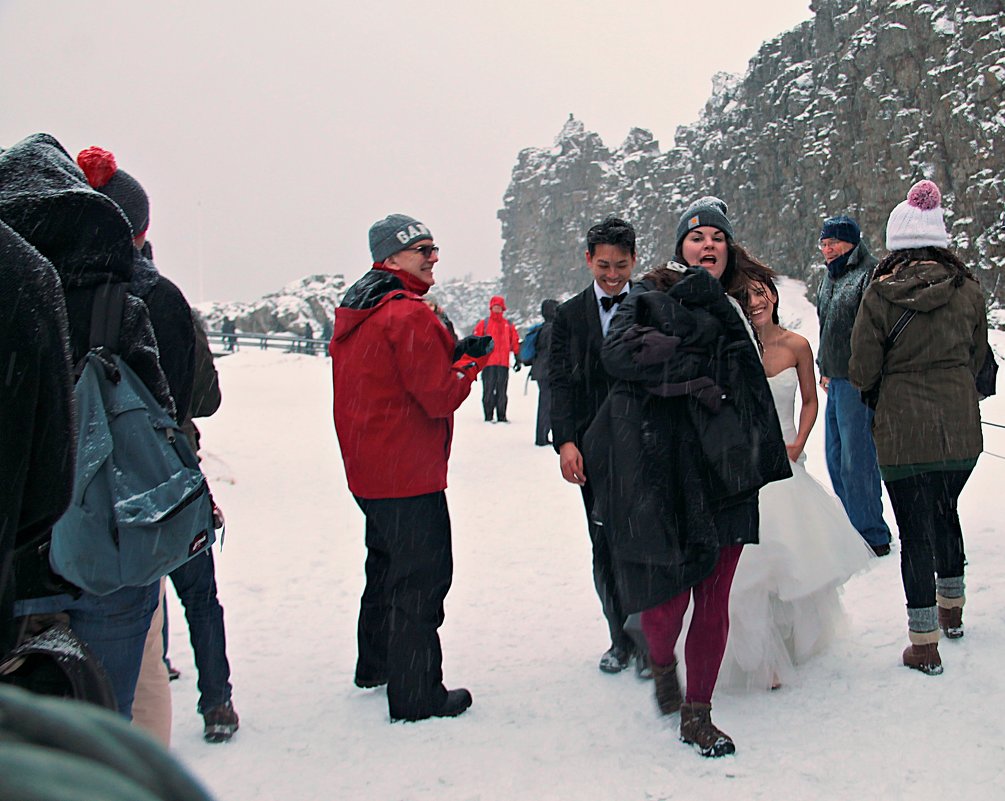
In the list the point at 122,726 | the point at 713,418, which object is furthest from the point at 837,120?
the point at 122,726

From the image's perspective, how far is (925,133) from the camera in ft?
120

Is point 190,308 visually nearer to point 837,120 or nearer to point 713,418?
point 713,418

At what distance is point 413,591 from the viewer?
350cm

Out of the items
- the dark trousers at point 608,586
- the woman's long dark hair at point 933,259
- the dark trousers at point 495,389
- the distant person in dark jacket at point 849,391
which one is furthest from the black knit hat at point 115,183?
the dark trousers at point 495,389

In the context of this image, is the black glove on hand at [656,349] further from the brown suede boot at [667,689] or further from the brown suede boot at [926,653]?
the brown suede boot at [926,653]

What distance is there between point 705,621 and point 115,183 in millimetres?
2617

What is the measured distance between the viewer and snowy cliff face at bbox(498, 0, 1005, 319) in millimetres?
32250

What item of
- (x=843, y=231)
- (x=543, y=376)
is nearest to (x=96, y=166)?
(x=843, y=231)

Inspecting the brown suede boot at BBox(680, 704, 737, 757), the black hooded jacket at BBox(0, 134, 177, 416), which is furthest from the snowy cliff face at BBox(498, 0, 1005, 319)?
the black hooded jacket at BBox(0, 134, 177, 416)

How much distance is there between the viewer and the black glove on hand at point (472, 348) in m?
3.49

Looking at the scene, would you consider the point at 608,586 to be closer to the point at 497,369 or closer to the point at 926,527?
the point at 926,527

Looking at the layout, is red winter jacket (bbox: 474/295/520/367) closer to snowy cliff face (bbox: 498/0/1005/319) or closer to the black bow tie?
the black bow tie

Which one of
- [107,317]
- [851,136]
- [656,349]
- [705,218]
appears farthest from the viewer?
[851,136]

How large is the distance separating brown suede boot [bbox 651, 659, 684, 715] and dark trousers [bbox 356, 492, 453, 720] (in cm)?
86
